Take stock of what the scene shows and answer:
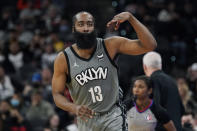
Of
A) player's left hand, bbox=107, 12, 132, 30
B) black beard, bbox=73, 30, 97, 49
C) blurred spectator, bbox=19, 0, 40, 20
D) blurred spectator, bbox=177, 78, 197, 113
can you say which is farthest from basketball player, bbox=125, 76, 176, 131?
blurred spectator, bbox=19, 0, 40, 20

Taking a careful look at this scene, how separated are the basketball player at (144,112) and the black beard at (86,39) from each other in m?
1.24

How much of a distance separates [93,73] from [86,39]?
1.15ft

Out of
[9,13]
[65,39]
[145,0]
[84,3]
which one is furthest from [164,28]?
[9,13]

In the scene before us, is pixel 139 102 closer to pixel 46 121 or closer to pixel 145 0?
pixel 46 121

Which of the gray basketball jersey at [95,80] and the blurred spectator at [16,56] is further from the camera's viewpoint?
the blurred spectator at [16,56]

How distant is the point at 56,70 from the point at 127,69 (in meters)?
6.06

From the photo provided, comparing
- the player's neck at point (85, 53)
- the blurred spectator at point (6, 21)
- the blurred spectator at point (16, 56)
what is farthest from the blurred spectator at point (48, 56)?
the player's neck at point (85, 53)

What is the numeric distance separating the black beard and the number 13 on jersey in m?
0.42

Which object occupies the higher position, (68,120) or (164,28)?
(164,28)

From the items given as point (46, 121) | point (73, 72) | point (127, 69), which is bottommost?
point (46, 121)

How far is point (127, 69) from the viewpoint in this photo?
11.1m

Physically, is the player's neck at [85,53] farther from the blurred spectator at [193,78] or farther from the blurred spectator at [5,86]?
the blurred spectator at [5,86]

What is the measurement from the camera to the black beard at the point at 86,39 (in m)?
4.98

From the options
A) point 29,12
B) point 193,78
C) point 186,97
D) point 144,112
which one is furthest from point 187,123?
point 29,12
